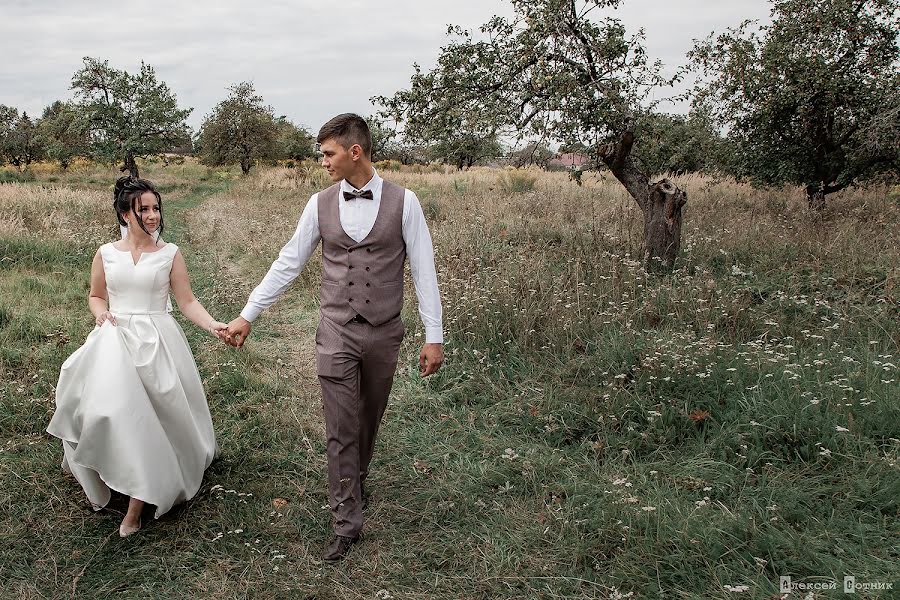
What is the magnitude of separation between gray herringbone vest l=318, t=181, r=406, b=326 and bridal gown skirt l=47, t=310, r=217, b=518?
1125 mm

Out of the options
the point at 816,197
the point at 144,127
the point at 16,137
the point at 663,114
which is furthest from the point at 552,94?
the point at 16,137

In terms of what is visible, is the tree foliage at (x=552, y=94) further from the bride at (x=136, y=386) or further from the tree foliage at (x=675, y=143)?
the bride at (x=136, y=386)

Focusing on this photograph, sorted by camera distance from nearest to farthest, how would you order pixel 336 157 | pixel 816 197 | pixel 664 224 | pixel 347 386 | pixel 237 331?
pixel 336 157 < pixel 347 386 < pixel 237 331 < pixel 664 224 < pixel 816 197

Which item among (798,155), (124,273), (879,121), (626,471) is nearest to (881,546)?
(626,471)

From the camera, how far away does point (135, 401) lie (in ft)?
11.7

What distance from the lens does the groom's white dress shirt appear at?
3424 millimetres

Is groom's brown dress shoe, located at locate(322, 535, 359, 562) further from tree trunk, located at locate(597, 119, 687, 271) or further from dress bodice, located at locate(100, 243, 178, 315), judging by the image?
tree trunk, located at locate(597, 119, 687, 271)

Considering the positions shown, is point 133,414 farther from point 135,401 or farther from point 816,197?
point 816,197

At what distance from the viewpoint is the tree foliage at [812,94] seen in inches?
360

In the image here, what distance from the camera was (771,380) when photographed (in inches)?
178

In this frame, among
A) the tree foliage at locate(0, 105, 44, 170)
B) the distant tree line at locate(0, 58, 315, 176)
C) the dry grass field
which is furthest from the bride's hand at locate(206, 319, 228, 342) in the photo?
the tree foliage at locate(0, 105, 44, 170)

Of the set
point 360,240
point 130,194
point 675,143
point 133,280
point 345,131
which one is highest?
point 675,143

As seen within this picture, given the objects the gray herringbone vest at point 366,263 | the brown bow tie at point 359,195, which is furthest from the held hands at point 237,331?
the brown bow tie at point 359,195

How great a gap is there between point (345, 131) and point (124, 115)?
33.7m
